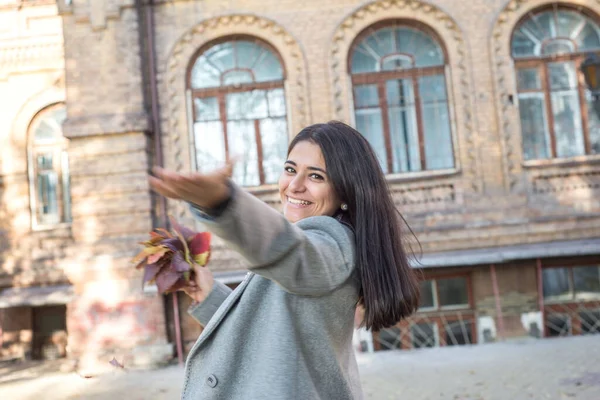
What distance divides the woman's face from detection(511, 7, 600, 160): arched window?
31.1 ft

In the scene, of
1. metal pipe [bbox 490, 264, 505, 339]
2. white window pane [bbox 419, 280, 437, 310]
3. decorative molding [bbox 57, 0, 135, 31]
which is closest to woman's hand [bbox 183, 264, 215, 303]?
metal pipe [bbox 490, 264, 505, 339]

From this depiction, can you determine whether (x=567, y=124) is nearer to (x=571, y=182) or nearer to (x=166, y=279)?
(x=571, y=182)

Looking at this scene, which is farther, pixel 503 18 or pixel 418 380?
pixel 503 18

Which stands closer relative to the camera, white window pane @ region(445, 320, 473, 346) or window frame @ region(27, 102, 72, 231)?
white window pane @ region(445, 320, 473, 346)

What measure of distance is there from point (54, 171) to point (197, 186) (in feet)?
41.7

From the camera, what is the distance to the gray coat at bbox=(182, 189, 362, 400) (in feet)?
5.07

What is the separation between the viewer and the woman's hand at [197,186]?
1.23 meters

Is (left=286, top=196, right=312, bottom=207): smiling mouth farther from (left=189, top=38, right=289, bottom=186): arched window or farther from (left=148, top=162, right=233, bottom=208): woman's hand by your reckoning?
(left=189, top=38, right=289, bottom=186): arched window

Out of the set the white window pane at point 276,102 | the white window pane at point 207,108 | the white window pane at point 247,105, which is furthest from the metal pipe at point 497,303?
the white window pane at point 207,108

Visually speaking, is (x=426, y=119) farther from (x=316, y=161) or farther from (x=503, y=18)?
(x=316, y=161)

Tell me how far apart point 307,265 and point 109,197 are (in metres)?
9.55

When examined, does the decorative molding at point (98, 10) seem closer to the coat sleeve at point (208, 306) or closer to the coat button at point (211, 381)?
the coat sleeve at point (208, 306)

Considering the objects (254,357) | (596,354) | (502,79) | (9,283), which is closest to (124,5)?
(9,283)

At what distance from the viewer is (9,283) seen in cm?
1195
